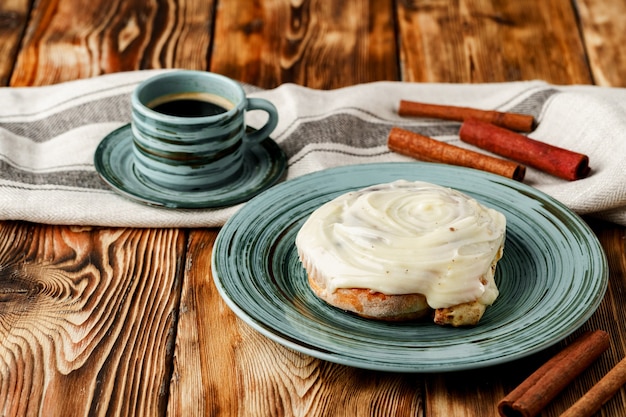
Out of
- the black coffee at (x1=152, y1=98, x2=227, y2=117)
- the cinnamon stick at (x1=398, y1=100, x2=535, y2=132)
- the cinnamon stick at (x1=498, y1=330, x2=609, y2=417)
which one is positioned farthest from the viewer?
the cinnamon stick at (x1=398, y1=100, x2=535, y2=132)

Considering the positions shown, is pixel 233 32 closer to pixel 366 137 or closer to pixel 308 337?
pixel 366 137

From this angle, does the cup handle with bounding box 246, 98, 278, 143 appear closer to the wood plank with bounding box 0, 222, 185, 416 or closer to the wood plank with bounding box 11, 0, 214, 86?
the wood plank with bounding box 0, 222, 185, 416

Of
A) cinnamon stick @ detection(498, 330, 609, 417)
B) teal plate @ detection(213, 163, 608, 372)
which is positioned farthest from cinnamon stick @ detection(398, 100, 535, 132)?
cinnamon stick @ detection(498, 330, 609, 417)

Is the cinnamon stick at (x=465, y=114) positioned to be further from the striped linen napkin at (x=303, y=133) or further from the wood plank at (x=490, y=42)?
the wood plank at (x=490, y=42)

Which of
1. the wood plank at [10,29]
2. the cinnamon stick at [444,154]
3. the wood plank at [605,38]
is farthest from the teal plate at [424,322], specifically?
the wood plank at [10,29]

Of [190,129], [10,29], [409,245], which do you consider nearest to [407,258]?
[409,245]

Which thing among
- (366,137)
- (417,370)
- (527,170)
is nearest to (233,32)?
(366,137)
